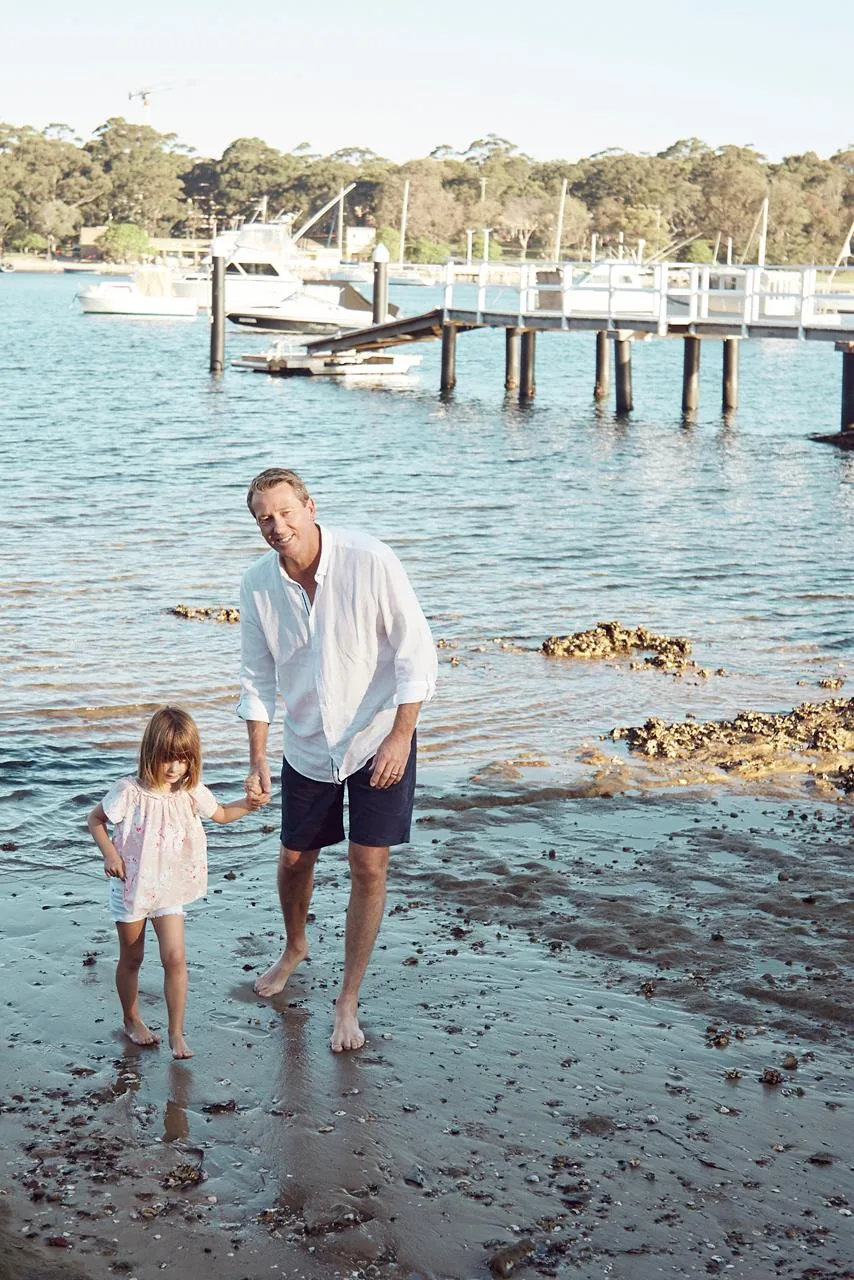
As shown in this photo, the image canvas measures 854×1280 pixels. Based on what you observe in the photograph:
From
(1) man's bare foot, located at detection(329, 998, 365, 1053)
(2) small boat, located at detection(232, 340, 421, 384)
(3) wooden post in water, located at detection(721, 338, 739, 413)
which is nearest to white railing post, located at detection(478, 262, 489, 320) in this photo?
(3) wooden post in water, located at detection(721, 338, 739, 413)

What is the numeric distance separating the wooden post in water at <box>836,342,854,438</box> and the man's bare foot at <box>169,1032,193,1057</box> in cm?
2399

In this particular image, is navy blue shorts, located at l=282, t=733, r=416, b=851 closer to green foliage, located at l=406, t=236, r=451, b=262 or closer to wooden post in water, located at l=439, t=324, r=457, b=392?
wooden post in water, located at l=439, t=324, r=457, b=392

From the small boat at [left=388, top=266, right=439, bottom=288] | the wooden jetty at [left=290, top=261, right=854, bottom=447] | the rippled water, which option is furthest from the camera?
the small boat at [left=388, top=266, right=439, bottom=288]

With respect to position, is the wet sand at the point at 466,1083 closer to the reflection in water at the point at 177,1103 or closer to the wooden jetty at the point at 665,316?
the reflection in water at the point at 177,1103

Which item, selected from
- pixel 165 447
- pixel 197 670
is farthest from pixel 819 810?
pixel 165 447

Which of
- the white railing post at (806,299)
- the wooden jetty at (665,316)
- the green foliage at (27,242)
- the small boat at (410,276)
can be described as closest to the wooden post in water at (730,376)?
the wooden jetty at (665,316)

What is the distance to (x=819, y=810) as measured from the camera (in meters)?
7.39

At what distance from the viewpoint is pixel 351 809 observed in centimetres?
486

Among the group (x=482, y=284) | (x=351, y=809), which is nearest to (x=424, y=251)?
(x=482, y=284)

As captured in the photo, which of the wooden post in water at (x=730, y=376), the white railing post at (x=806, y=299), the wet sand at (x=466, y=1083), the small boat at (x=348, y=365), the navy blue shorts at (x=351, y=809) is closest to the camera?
the wet sand at (x=466, y=1083)

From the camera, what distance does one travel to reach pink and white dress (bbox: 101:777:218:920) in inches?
185

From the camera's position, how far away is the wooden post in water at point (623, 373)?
32969mm

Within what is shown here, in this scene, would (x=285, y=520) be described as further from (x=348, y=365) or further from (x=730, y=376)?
(x=348, y=365)

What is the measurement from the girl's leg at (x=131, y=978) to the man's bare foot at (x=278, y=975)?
44 centimetres
